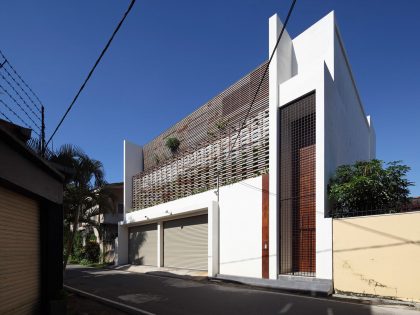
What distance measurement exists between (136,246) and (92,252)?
22.1 feet

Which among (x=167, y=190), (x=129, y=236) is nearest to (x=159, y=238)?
(x=167, y=190)

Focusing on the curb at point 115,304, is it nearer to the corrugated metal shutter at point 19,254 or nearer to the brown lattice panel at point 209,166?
the corrugated metal shutter at point 19,254

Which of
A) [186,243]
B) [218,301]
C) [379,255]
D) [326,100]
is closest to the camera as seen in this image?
[379,255]

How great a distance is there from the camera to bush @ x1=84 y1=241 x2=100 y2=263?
30.7 metres

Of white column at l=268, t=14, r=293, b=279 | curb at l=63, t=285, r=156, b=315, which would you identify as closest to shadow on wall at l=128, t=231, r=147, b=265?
curb at l=63, t=285, r=156, b=315

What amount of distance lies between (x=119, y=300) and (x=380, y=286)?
7.65 meters

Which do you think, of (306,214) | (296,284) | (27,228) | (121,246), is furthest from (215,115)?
(27,228)

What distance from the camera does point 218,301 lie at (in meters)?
10.7

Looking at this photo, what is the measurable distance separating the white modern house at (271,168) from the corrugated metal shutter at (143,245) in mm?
→ 535

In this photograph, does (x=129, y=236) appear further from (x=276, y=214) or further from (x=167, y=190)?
(x=276, y=214)

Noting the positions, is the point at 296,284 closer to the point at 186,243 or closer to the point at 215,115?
the point at 186,243

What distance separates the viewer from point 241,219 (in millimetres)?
15719

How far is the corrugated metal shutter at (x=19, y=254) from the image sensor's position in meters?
6.79

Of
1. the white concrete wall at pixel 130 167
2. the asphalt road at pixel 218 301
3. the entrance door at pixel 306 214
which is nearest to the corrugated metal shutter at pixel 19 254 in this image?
the asphalt road at pixel 218 301
